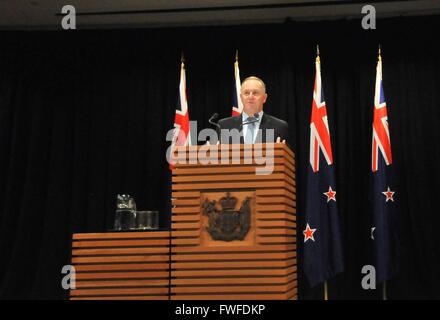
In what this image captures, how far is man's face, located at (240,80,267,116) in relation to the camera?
3.78 metres

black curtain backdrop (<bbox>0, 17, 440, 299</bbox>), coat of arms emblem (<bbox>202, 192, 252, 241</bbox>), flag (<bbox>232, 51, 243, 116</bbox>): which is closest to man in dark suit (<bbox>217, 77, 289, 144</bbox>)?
coat of arms emblem (<bbox>202, 192, 252, 241</bbox>)

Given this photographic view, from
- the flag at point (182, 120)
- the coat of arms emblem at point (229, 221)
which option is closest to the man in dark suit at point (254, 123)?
the coat of arms emblem at point (229, 221)

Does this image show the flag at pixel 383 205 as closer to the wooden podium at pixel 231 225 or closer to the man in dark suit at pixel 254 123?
the man in dark suit at pixel 254 123

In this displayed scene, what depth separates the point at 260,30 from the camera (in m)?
6.64

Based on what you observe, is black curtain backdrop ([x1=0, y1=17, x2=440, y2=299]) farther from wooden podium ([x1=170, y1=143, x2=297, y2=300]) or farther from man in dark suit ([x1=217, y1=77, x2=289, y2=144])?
wooden podium ([x1=170, y1=143, x2=297, y2=300])

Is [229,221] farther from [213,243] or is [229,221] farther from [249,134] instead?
[249,134]

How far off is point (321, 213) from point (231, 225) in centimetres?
289

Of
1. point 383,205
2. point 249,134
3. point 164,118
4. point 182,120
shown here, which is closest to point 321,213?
point 383,205

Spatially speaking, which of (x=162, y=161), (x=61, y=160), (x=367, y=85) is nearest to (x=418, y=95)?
(x=367, y=85)

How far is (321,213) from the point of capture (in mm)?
5609

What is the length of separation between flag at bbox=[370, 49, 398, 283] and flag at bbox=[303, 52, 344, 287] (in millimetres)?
405

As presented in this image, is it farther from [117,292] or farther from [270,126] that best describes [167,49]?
[117,292]

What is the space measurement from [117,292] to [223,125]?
1.46 metres

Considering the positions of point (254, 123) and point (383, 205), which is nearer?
point (254, 123)
